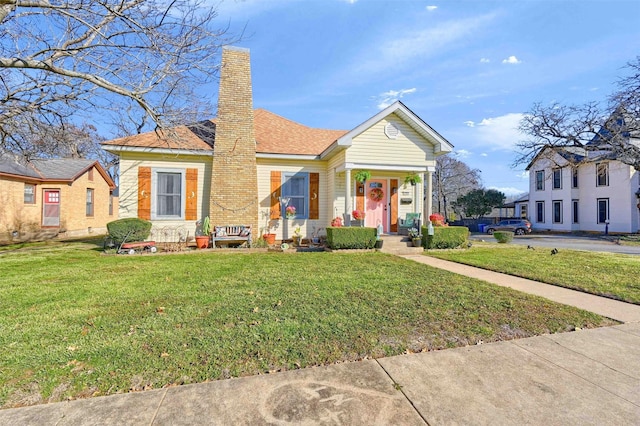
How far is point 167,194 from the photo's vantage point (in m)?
11.3

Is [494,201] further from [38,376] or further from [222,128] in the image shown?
[38,376]

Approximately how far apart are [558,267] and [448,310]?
5460 mm

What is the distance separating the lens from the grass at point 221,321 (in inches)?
101

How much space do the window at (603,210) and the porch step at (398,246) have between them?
2321 centimetres

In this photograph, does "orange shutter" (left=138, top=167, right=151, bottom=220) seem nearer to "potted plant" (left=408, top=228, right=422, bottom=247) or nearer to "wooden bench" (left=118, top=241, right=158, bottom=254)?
"wooden bench" (left=118, top=241, right=158, bottom=254)

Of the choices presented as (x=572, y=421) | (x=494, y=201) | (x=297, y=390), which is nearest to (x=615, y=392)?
(x=572, y=421)

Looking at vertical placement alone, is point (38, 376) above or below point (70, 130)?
below

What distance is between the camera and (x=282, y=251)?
33.3ft

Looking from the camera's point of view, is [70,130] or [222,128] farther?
[222,128]

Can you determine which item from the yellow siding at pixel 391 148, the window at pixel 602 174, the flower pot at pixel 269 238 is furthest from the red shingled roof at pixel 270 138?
the window at pixel 602 174

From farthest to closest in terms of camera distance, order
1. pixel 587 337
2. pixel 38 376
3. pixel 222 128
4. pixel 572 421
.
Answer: pixel 222 128, pixel 587 337, pixel 38 376, pixel 572 421

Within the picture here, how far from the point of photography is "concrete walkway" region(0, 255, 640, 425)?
6.56 feet

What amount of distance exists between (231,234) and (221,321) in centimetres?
748

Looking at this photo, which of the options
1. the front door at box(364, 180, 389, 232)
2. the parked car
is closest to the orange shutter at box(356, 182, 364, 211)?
the front door at box(364, 180, 389, 232)
